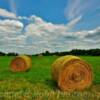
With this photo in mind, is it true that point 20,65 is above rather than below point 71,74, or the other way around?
above

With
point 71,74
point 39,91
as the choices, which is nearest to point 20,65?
point 71,74

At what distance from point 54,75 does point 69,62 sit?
3.72 feet

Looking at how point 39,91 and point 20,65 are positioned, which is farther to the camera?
point 20,65

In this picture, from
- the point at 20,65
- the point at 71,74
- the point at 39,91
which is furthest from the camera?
the point at 20,65

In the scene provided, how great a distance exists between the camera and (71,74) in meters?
15.5

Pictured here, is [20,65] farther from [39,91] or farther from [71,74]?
[39,91]

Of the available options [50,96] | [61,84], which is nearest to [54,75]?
[61,84]

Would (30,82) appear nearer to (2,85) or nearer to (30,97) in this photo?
(2,85)

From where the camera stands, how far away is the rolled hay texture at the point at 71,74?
15.1 metres

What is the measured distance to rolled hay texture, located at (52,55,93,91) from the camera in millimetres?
15102

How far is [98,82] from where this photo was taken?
16.4 metres

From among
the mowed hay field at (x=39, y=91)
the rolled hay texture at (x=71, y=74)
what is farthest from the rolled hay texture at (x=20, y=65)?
the rolled hay texture at (x=71, y=74)

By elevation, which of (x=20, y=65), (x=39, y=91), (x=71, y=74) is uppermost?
(x=20, y=65)

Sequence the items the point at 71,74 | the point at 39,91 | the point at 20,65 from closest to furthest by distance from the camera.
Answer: the point at 39,91 < the point at 71,74 < the point at 20,65
